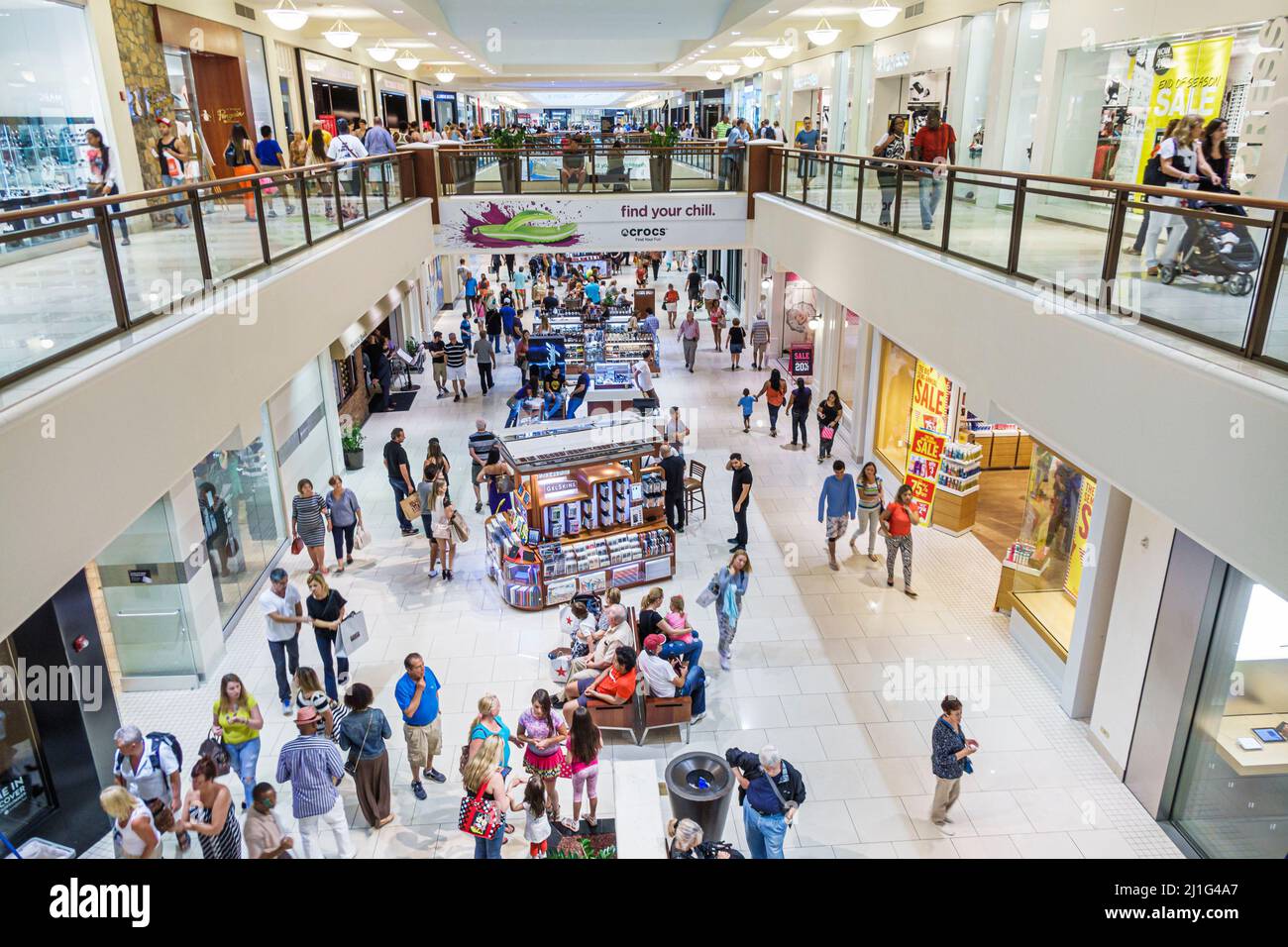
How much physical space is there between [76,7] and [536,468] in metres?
8.28

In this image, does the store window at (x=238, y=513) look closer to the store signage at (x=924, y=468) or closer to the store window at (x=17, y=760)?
the store window at (x=17, y=760)

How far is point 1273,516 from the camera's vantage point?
4.29 metres

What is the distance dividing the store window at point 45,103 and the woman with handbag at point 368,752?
7.57 meters

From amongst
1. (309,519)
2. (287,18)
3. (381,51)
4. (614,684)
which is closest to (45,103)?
(287,18)

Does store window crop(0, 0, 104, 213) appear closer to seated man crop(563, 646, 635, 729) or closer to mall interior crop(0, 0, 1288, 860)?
mall interior crop(0, 0, 1288, 860)

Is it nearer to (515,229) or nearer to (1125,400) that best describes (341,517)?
(1125,400)

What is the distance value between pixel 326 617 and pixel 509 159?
12688 millimetres

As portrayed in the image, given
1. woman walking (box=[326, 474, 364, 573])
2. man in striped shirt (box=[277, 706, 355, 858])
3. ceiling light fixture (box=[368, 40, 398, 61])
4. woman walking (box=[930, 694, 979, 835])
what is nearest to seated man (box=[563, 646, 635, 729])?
man in striped shirt (box=[277, 706, 355, 858])

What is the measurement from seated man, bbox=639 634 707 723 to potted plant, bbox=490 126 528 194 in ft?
42.8

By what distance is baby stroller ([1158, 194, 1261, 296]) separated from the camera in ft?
15.9

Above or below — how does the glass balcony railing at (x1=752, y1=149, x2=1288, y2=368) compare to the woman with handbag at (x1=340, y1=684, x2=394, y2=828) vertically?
above

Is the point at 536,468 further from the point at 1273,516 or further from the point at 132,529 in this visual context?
the point at 1273,516

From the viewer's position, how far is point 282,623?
833 cm
